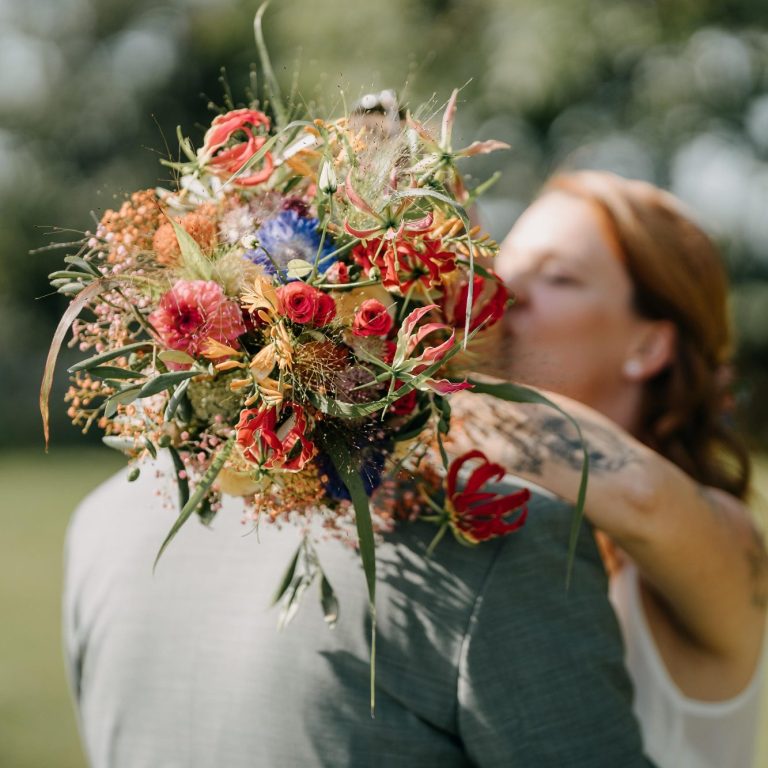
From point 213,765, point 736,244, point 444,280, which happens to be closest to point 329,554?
point 213,765

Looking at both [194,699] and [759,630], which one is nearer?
[194,699]

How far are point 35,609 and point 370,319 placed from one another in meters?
7.40

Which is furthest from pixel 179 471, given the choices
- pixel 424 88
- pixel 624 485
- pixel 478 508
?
pixel 424 88

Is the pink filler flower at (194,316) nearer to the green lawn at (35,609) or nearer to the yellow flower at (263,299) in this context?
the yellow flower at (263,299)

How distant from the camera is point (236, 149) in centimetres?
153

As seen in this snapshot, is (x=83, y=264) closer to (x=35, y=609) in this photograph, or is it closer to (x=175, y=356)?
(x=175, y=356)

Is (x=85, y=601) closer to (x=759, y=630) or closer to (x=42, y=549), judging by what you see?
(x=759, y=630)

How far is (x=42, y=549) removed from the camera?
382 inches

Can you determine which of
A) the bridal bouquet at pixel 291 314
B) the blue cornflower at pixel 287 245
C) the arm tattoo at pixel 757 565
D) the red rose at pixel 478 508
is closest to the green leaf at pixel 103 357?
the bridal bouquet at pixel 291 314

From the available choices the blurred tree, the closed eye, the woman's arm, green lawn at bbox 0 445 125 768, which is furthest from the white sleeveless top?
the blurred tree

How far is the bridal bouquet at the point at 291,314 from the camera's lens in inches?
52.5

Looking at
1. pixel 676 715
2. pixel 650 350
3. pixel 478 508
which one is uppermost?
pixel 650 350

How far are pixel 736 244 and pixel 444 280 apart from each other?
18.4 m

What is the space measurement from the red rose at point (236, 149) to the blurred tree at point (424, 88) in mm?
9317
